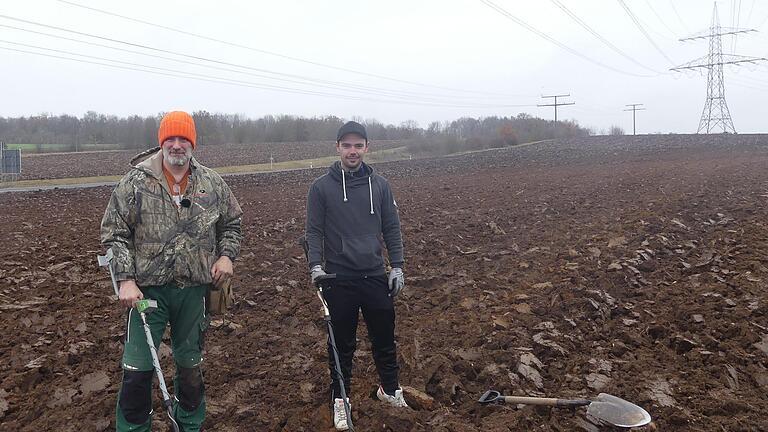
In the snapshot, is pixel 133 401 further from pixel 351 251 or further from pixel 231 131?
pixel 231 131

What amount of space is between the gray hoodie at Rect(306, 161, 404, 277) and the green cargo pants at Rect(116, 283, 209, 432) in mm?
975

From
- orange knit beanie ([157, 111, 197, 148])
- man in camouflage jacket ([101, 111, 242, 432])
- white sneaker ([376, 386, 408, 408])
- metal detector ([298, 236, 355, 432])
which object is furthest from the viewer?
white sneaker ([376, 386, 408, 408])

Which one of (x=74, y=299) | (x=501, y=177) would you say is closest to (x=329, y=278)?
(x=74, y=299)

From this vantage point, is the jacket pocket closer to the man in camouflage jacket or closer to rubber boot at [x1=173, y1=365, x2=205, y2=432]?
the man in camouflage jacket

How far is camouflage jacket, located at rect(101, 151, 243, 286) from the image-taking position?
3639 millimetres

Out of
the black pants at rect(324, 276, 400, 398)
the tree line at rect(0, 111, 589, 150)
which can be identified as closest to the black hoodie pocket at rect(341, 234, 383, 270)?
the black pants at rect(324, 276, 400, 398)

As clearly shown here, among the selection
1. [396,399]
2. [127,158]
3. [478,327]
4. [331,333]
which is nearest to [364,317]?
[331,333]

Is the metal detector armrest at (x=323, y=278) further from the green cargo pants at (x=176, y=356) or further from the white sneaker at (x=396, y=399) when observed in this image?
the white sneaker at (x=396, y=399)

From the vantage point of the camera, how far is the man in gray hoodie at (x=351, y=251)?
4.43 metres

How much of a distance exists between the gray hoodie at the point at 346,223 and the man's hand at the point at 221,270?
69cm

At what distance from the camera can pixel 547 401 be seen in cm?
435

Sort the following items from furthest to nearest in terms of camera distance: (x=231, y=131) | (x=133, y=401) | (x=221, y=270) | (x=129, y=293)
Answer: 1. (x=231, y=131)
2. (x=221, y=270)
3. (x=133, y=401)
4. (x=129, y=293)

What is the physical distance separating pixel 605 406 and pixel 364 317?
1903mm

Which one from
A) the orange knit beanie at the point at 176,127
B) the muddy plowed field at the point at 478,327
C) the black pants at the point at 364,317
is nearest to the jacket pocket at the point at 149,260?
the orange knit beanie at the point at 176,127
